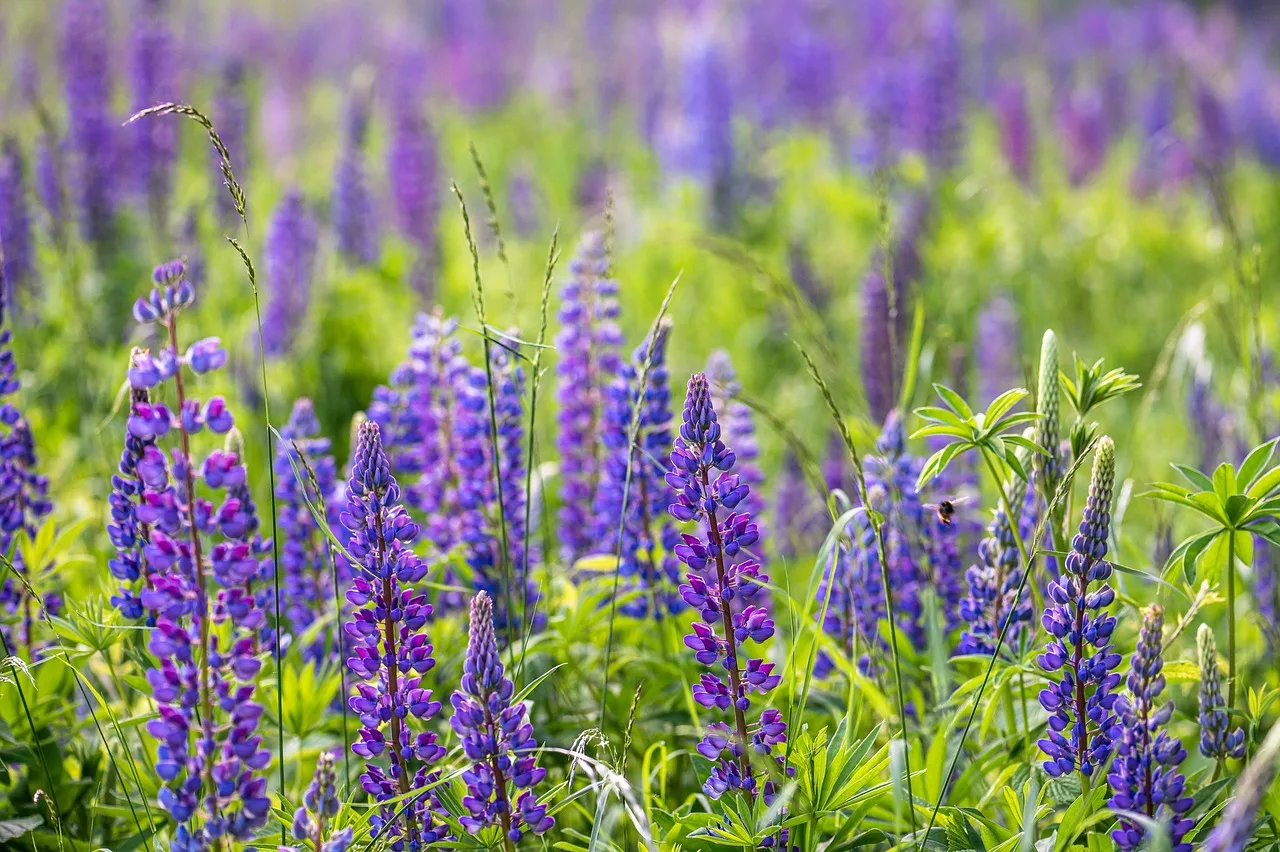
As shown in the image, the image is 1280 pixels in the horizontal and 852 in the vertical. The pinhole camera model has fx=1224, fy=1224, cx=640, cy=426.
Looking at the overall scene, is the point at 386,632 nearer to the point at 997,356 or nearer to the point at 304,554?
the point at 304,554

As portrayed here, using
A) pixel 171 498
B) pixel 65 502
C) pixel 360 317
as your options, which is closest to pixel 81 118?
pixel 360 317

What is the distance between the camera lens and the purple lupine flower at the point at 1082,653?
71.0 inches

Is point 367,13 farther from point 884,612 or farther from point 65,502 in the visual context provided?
point 884,612

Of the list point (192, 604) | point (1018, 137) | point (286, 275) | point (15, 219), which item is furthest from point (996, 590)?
point (1018, 137)

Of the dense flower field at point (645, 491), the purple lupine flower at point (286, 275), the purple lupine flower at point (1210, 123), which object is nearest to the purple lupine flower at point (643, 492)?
the dense flower field at point (645, 491)

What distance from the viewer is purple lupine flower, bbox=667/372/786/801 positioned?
1765mm

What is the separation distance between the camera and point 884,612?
272cm

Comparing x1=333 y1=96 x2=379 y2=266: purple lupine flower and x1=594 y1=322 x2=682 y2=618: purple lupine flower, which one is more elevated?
x1=333 y1=96 x2=379 y2=266: purple lupine flower

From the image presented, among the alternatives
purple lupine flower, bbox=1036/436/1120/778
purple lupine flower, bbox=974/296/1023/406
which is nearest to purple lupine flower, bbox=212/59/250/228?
purple lupine flower, bbox=974/296/1023/406

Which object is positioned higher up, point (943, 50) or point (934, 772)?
point (943, 50)

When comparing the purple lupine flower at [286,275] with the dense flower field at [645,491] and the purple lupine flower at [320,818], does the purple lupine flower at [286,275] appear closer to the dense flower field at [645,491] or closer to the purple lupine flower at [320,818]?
the dense flower field at [645,491]

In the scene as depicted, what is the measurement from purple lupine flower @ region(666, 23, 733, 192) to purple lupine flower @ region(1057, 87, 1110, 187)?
2.40m

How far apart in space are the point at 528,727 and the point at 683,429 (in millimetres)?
488

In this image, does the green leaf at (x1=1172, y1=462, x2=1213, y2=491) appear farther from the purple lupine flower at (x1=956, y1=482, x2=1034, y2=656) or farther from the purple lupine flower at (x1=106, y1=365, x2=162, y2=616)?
the purple lupine flower at (x1=106, y1=365, x2=162, y2=616)
